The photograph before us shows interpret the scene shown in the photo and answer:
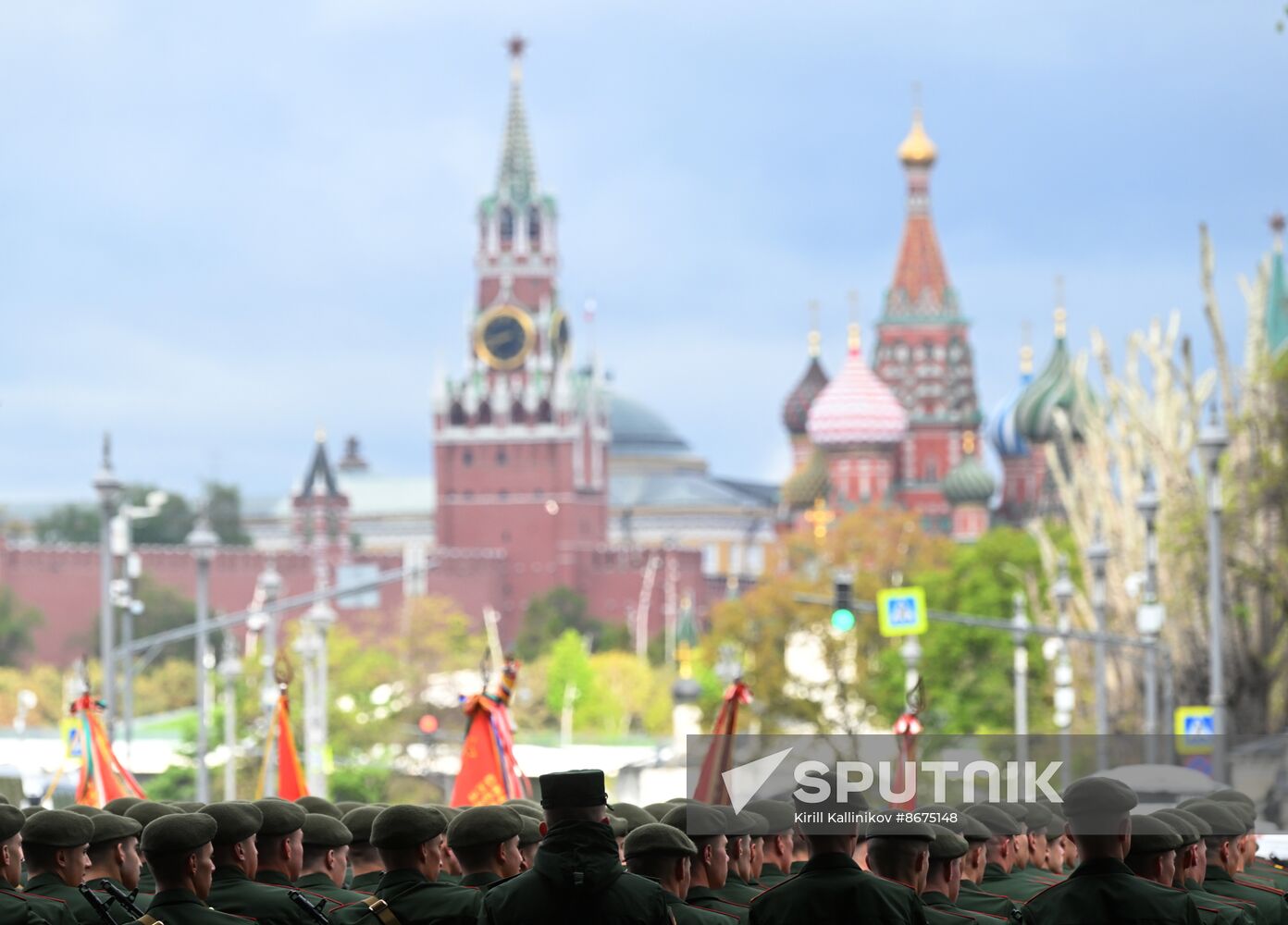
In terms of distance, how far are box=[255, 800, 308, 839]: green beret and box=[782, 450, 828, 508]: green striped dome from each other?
157 m

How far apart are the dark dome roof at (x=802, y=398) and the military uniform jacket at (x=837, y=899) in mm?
167025

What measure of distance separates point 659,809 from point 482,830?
230cm

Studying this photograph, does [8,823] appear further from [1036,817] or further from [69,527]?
[69,527]

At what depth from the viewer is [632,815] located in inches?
489

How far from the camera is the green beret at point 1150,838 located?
9641 mm

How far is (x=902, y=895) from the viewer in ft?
30.1

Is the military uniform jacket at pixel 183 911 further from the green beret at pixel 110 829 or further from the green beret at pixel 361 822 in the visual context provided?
the green beret at pixel 361 822

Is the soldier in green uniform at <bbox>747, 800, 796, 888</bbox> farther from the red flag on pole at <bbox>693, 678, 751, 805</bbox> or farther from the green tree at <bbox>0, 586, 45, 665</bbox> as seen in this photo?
the green tree at <bbox>0, 586, 45, 665</bbox>

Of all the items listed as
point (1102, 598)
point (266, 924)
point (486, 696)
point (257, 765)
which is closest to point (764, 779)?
point (266, 924)

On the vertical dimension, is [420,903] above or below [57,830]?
below

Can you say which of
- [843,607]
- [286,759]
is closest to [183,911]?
[286,759]

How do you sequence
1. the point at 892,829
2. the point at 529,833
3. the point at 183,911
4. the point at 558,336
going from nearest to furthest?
1. the point at 892,829
2. the point at 183,911
3. the point at 529,833
4. the point at 558,336

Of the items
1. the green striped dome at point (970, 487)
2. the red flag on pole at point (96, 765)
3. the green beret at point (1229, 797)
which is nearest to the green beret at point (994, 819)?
the green beret at point (1229, 797)

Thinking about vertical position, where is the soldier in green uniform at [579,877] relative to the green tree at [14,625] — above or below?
above
